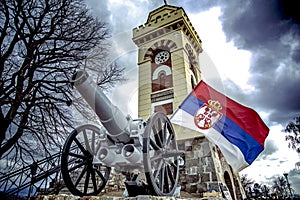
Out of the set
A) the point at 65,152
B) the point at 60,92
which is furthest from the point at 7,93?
the point at 65,152

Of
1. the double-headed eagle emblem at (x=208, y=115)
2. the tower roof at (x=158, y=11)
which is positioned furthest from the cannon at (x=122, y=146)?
the tower roof at (x=158, y=11)

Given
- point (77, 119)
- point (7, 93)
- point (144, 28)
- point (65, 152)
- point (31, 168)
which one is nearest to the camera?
point (65, 152)

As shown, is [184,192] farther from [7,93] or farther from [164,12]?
[164,12]

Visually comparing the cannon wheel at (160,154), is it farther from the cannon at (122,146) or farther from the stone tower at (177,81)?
the stone tower at (177,81)

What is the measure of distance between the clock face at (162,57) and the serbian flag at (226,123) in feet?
13.8

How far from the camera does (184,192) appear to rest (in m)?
6.56

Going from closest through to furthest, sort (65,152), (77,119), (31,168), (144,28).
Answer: (65,152), (31,168), (77,119), (144,28)

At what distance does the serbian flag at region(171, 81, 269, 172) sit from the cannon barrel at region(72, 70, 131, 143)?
3092 millimetres

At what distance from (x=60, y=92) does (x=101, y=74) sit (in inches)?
59.8

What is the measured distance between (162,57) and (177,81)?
80.1 inches

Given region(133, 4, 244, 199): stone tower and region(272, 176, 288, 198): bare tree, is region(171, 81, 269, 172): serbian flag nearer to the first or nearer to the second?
region(133, 4, 244, 199): stone tower

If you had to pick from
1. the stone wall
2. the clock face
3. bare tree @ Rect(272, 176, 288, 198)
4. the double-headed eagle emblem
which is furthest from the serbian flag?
bare tree @ Rect(272, 176, 288, 198)

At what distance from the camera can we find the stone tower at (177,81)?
22.7 feet

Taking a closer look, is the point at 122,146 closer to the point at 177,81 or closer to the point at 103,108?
the point at 103,108
